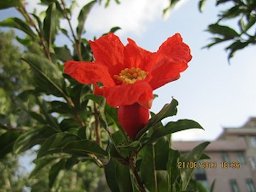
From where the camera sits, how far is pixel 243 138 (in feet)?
92.9

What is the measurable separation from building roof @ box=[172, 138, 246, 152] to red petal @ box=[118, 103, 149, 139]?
25940 mm

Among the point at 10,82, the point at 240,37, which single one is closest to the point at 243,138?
the point at 10,82

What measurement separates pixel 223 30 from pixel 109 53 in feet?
4.59

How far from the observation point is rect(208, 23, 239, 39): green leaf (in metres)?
2.01

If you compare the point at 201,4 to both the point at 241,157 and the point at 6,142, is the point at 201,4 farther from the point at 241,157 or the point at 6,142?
the point at 241,157

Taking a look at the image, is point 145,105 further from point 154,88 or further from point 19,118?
point 19,118

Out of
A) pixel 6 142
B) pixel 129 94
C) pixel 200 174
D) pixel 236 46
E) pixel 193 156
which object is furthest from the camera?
pixel 200 174

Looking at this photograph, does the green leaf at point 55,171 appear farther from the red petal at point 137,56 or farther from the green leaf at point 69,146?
the red petal at point 137,56

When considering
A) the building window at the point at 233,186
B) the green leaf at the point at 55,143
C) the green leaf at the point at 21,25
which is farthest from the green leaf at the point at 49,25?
the building window at the point at 233,186

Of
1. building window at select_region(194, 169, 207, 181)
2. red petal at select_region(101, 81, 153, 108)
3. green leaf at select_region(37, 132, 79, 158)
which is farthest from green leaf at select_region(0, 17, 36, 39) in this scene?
building window at select_region(194, 169, 207, 181)

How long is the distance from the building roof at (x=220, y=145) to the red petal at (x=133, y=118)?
25.9 m

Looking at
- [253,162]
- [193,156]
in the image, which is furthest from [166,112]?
[253,162]

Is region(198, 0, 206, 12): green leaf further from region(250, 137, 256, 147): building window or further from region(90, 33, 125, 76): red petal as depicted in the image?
region(250, 137, 256, 147): building window

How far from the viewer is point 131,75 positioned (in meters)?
0.80
